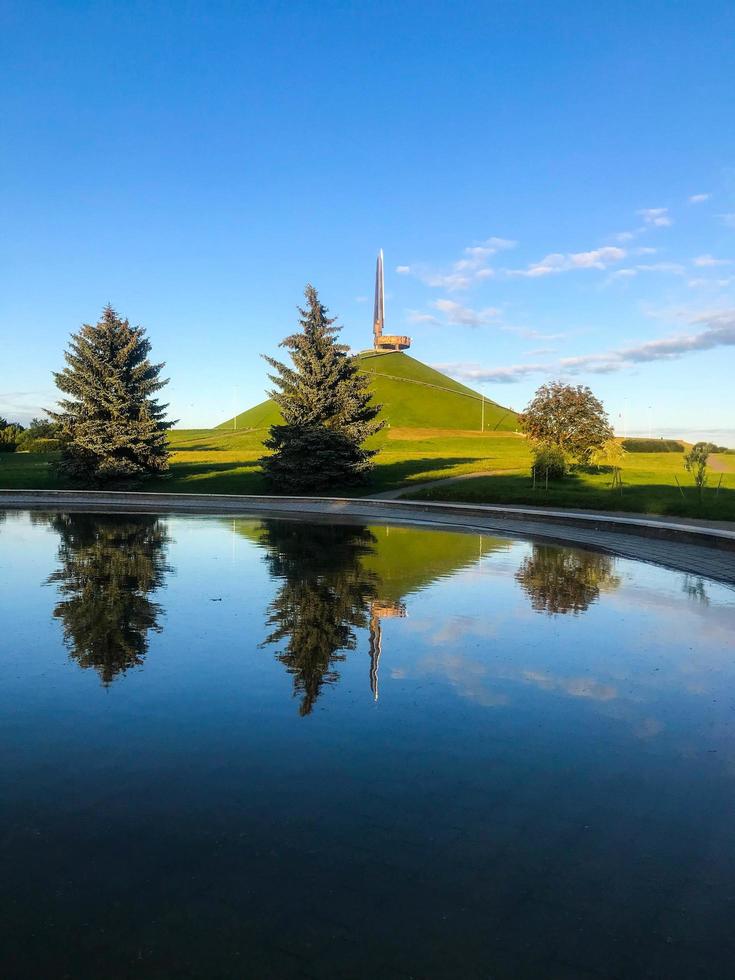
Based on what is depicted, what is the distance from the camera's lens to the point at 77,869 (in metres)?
3.36

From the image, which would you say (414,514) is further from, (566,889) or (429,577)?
(566,889)

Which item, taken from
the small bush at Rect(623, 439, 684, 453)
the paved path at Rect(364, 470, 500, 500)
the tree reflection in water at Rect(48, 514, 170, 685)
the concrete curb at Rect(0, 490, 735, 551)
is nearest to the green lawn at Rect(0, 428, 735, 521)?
the paved path at Rect(364, 470, 500, 500)

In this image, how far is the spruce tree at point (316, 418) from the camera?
109ft

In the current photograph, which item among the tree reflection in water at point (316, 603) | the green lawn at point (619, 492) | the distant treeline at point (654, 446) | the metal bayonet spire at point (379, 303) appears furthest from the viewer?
the metal bayonet spire at point (379, 303)

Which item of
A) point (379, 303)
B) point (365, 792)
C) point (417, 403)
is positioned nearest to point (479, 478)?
point (365, 792)

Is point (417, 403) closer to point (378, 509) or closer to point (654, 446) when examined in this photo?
point (654, 446)

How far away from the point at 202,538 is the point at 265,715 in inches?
483

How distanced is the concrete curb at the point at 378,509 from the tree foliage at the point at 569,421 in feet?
56.7

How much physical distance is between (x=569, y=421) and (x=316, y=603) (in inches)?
1409

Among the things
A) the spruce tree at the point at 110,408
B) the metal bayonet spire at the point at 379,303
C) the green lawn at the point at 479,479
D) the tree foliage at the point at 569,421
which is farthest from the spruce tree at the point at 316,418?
the metal bayonet spire at the point at 379,303

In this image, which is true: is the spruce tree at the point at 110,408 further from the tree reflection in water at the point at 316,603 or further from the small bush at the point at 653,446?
the small bush at the point at 653,446

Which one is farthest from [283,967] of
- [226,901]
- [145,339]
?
[145,339]

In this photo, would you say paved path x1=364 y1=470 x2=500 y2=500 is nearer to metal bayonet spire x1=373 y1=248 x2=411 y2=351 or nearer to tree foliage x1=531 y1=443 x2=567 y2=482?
tree foliage x1=531 y1=443 x2=567 y2=482

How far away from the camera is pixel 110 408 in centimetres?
3412
